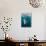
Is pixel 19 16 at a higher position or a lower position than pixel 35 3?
lower

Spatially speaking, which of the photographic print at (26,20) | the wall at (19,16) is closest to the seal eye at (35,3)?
the wall at (19,16)

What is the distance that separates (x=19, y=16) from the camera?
3.57 metres

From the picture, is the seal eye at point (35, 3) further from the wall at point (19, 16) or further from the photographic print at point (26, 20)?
the photographic print at point (26, 20)

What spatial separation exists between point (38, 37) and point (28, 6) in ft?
2.93

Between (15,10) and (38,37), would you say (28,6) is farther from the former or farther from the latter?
(38,37)

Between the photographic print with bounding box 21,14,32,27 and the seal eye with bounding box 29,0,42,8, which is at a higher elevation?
the seal eye with bounding box 29,0,42,8

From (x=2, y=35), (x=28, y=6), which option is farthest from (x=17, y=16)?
(x=2, y=35)

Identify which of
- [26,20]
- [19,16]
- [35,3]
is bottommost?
[26,20]

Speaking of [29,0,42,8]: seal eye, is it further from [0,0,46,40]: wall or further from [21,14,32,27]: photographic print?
[21,14,32,27]: photographic print

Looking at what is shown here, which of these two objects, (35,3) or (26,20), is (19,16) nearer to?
(26,20)

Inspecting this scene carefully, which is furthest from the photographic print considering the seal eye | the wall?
the seal eye

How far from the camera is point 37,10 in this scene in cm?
359

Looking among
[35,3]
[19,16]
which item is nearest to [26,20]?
[19,16]

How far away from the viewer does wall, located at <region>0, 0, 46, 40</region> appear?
3545mm
